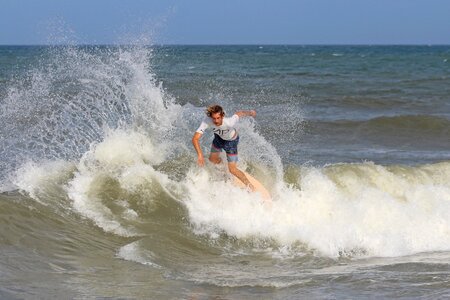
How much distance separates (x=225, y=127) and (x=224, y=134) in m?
0.15

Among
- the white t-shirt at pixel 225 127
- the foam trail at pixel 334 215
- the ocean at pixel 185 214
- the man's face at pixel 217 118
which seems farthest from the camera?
the white t-shirt at pixel 225 127

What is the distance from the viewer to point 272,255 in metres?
8.25

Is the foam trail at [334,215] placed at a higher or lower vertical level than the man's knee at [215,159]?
lower

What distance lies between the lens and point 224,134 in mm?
9672

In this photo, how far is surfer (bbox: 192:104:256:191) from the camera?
30.7 feet

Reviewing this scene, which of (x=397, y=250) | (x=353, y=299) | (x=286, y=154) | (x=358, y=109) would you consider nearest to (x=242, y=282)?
(x=353, y=299)

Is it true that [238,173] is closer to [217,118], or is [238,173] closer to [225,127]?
[225,127]

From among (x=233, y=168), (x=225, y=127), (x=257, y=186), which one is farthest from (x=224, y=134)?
(x=257, y=186)

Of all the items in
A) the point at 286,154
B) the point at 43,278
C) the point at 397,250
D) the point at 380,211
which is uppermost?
the point at 286,154

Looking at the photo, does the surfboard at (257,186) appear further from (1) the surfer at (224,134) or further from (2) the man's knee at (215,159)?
(2) the man's knee at (215,159)

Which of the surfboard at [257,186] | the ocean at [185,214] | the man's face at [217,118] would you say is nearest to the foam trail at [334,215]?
the ocean at [185,214]

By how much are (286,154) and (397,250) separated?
18.5ft

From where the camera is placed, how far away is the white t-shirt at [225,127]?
31.2ft

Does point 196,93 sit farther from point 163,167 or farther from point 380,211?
point 380,211
